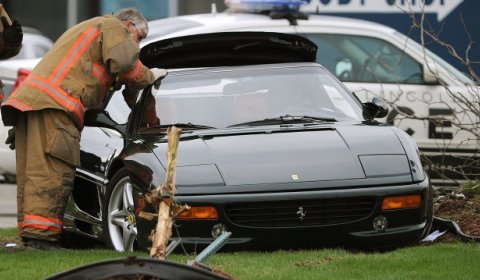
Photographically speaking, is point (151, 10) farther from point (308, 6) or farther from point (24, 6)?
point (308, 6)

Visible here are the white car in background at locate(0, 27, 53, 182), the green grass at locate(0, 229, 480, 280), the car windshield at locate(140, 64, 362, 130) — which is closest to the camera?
the green grass at locate(0, 229, 480, 280)

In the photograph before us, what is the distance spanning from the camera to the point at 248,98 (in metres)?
8.09

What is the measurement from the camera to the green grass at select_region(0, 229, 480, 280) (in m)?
6.23

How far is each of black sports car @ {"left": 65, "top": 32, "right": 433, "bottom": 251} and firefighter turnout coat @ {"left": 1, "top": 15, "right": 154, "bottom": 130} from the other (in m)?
0.37

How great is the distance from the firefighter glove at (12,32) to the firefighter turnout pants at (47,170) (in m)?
0.51

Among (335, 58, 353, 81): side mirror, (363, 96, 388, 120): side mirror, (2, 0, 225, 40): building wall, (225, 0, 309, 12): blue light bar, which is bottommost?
(2, 0, 225, 40): building wall

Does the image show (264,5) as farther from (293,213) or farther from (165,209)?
(165,209)

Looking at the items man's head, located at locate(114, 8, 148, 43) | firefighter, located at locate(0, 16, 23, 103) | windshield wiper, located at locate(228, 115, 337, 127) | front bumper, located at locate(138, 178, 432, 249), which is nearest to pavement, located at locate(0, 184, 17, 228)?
firefighter, located at locate(0, 16, 23, 103)

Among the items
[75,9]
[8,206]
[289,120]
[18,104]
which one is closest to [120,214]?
[18,104]

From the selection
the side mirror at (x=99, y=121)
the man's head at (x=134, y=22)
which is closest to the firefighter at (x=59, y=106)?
the man's head at (x=134, y=22)

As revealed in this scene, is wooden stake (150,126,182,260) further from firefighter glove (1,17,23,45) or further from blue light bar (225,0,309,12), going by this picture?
blue light bar (225,0,309,12)

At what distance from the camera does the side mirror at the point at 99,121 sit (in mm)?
8102

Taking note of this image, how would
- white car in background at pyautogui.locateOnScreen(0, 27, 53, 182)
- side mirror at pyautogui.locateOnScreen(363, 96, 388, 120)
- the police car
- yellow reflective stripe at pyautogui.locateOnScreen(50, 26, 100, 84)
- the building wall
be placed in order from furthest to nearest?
the building wall, white car in background at pyautogui.locateOnScreen(0, 27, 53, 182), the police car, side mirror at pyautogui.locateOnScreen(363, 96, 388, 120), yellow reflective stripe at pyautogui.locateOnScreen(50, 26, 100, 84)

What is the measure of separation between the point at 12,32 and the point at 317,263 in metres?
2.66
